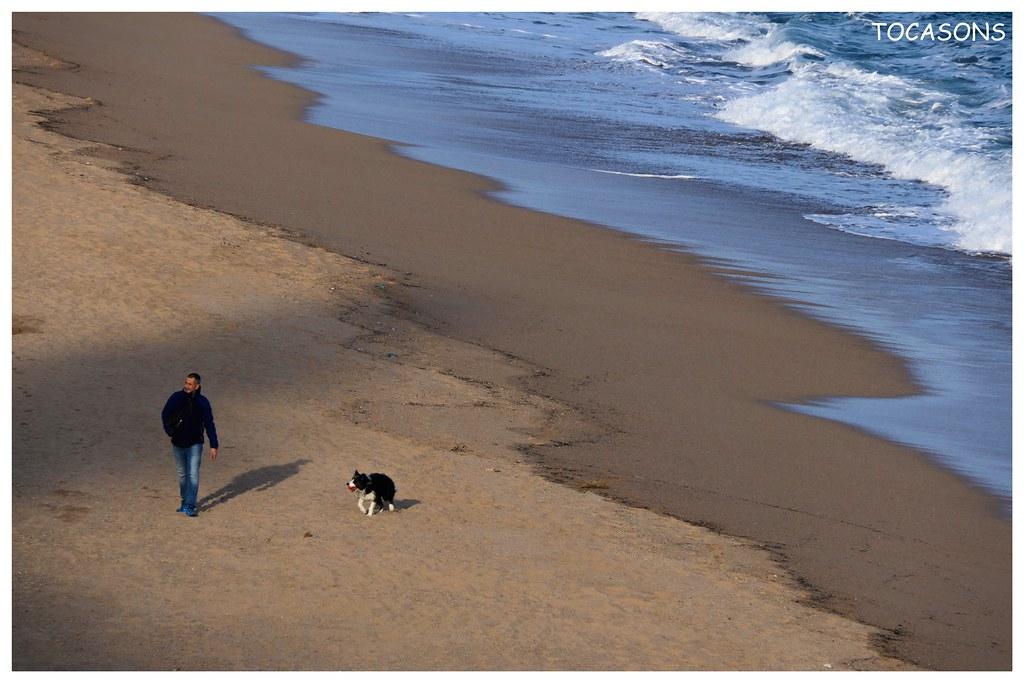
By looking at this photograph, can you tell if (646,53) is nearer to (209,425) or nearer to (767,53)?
(767,53)

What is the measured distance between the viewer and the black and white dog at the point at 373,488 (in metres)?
10.4

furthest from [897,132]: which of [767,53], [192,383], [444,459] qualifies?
[192,383]

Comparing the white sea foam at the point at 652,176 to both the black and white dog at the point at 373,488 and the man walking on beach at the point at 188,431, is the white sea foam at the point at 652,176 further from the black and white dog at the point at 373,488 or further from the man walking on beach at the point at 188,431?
the man walking on beach at the point at 188,431

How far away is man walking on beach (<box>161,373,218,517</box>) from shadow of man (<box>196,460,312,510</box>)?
0.94 feet

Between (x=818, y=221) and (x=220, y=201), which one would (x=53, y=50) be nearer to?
(x=220, y=201)

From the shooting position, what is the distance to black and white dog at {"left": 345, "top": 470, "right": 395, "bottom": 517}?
10.4 metres

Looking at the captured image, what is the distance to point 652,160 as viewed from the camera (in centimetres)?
2536

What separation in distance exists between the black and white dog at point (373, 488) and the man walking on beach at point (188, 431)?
4.02 ft

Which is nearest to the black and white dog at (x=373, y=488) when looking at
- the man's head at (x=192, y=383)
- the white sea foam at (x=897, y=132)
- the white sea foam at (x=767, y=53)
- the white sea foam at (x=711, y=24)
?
the man's head at (x=192, y=383)

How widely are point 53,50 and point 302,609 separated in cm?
2476

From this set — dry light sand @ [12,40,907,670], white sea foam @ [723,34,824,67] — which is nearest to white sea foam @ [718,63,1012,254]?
white sea foam @ [723,34,824,67]

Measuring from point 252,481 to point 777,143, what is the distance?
825 inches

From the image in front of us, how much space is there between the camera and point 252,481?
36.3 ft
